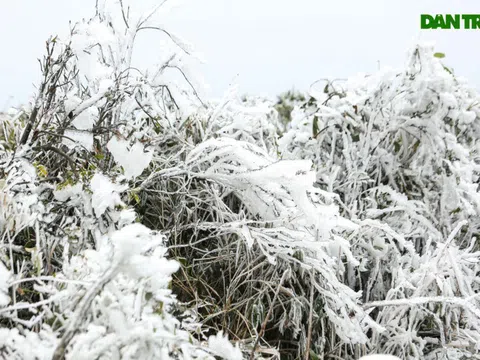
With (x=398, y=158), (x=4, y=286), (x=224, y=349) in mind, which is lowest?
(x=398, y=158)

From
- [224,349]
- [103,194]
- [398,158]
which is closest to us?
[224,349]

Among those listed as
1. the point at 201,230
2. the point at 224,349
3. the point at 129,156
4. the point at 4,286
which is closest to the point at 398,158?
the point at 201,230

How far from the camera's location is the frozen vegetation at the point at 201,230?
82 centimetres

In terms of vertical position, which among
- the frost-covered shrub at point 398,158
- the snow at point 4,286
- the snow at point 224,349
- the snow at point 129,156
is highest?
the snow at point 129,156

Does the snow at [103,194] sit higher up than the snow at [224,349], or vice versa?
the snow at [103,194]

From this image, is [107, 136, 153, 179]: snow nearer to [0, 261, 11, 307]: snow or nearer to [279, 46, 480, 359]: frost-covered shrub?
[0, 261, 11, 307]: snow

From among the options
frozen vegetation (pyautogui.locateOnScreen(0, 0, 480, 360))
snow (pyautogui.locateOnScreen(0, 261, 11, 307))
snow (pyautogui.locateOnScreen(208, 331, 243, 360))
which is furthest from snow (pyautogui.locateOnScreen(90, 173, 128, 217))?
snow (pyautogui.locateOnScreen(208, 331, 243, 360))

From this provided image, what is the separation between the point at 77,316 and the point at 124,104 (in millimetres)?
829

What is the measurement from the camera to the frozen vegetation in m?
0.82

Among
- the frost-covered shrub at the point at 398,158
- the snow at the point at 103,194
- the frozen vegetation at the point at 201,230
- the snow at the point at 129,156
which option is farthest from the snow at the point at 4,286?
the frost-covered shrub at the point at 398,158

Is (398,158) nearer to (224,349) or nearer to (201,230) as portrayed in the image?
(201,230)

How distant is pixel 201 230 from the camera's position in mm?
1367

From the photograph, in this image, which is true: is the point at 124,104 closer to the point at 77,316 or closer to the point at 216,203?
the point at 216,203

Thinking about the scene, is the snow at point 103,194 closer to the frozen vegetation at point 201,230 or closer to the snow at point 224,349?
the frozen vegetation at point 201,230
